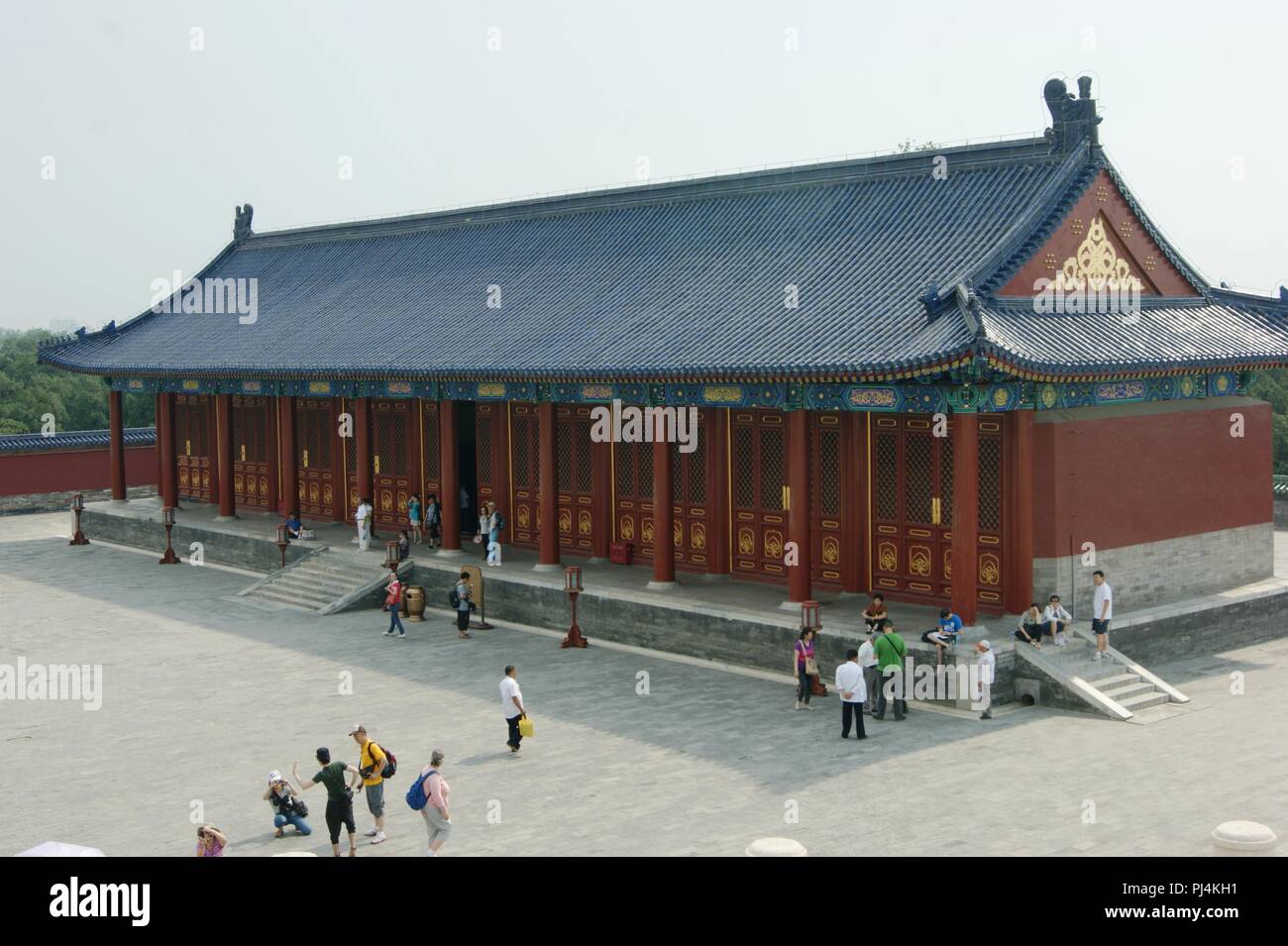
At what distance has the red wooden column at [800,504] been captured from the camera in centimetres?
2405

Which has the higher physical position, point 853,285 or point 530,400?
point 853,285

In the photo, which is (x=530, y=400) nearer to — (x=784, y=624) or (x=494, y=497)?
(x=494, y=497)

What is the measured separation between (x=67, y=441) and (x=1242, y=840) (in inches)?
1774

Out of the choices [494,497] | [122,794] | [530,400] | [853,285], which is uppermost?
[853,285]

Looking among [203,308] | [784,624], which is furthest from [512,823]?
[203,308]

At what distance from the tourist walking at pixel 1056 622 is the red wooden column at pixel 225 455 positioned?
79.5 feet

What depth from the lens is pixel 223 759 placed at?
19172 millimetres

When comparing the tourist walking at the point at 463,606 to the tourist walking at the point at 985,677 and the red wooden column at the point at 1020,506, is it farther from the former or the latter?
the tourist walking at the point at 985,677

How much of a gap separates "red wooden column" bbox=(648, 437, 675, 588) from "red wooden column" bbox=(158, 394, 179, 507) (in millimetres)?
19487

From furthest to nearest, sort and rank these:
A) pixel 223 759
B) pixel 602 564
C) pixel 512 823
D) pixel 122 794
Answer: pixel 602 564 < pixel 223 759 < pixel 122 794 < pixel 512 823

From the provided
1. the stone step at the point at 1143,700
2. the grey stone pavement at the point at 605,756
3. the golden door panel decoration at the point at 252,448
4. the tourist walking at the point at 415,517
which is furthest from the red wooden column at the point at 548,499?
the golden door panel decoration at the point at 252,448

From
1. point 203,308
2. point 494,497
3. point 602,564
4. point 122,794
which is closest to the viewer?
point 122,794

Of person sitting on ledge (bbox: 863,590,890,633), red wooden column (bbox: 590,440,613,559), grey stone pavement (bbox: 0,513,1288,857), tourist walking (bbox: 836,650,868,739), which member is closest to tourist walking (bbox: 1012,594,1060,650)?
grey stone pavement (bbox: 0,513,1288,857)

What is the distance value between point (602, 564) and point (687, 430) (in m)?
3.78
